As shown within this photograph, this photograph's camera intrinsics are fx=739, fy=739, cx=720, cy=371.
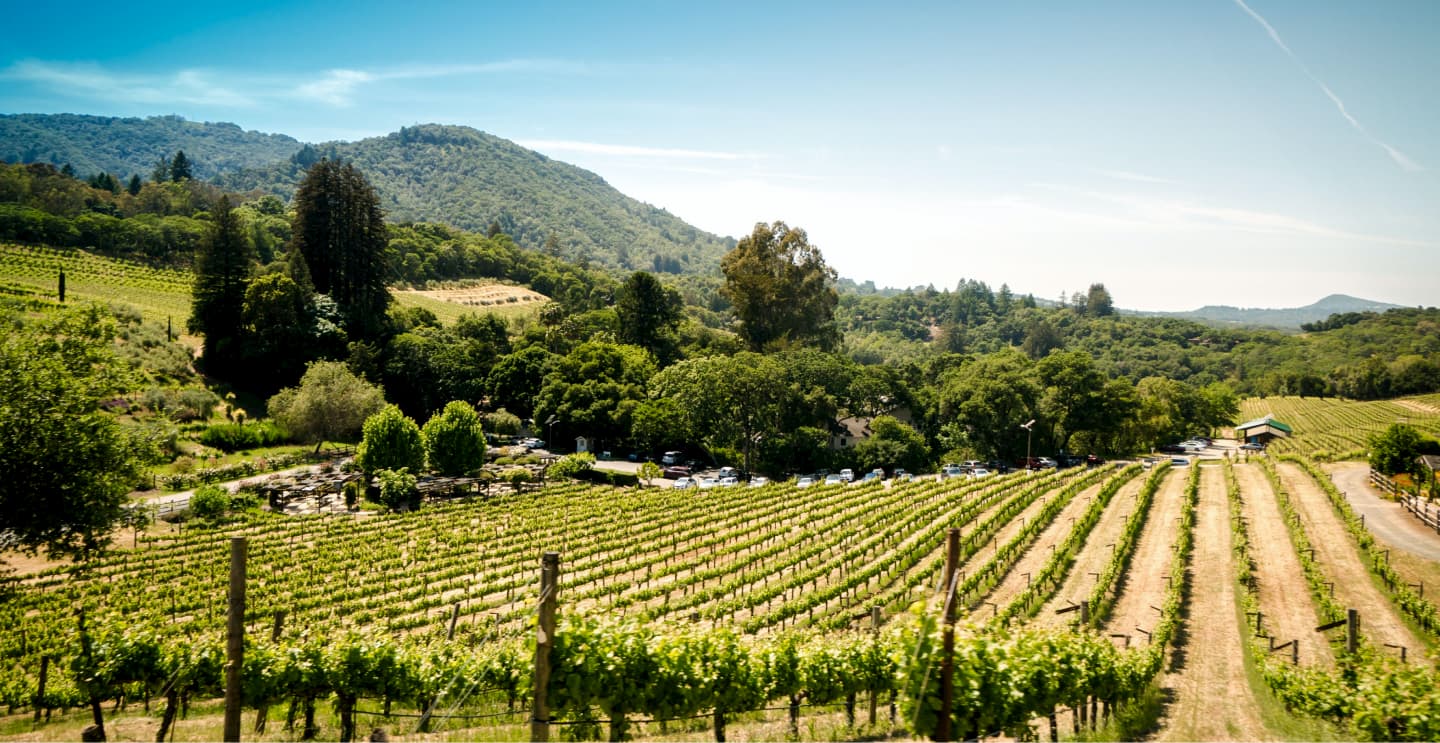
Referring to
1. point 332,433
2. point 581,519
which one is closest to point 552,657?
point 581,519

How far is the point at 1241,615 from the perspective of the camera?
21.8 meters

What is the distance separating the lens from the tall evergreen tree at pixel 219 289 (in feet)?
193

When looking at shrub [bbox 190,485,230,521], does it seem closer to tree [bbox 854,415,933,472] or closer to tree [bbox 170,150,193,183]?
tree [bbox 854,415,933,472]

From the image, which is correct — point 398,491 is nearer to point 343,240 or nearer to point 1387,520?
point 343,240

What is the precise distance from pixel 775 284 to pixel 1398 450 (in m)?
48.8

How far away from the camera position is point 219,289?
2355 inches

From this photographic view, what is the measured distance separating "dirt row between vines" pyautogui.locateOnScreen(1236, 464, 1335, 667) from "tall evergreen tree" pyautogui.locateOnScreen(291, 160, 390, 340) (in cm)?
6544

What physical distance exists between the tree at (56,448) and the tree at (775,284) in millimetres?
61539

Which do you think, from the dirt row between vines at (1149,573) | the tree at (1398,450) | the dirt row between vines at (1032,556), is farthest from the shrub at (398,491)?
the tree at (1398,450)

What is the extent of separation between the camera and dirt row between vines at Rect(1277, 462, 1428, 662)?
65.9 feet

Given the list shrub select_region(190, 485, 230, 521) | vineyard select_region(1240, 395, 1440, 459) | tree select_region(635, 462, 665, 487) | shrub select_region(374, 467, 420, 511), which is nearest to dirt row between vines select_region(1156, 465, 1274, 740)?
tree select_region(635, 462, 665, 487)

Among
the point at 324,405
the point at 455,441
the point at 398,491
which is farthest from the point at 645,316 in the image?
the point at 398,491

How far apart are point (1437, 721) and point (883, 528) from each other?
2496 cm

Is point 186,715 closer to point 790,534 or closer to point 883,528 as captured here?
point 790,534
